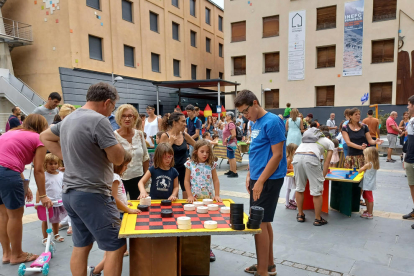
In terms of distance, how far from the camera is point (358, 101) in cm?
2042

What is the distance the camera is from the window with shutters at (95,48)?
55.5ft

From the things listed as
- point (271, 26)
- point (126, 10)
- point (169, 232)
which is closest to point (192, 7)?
point (271, 26)

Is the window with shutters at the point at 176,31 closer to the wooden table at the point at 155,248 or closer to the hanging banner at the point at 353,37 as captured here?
the hanging banner at the point at 353,37

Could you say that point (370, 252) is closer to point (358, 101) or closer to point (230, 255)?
point (230, 255)

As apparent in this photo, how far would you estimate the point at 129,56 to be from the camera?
19531mm

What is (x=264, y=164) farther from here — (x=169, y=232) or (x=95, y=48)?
(x=95, y=48)

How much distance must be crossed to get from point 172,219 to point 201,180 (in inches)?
39.9

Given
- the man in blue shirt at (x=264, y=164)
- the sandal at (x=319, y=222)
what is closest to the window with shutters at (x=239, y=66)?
the sandal at (x=319, y=222)

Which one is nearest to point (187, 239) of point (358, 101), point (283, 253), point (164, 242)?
point (164, 242)

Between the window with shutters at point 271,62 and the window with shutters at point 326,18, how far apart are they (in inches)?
140

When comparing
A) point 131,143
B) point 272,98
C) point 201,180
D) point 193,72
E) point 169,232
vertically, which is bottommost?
point 169,232

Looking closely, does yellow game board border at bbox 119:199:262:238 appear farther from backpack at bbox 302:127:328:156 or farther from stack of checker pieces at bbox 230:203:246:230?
backpack at bbox 302:127:328:156

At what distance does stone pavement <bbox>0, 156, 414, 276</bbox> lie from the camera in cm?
320

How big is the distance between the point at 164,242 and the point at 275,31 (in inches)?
901
